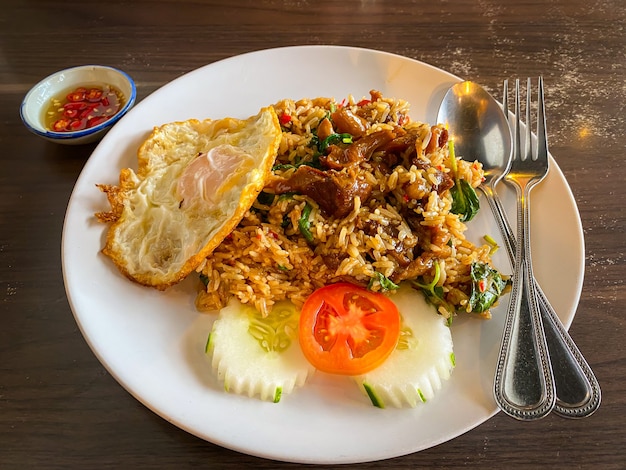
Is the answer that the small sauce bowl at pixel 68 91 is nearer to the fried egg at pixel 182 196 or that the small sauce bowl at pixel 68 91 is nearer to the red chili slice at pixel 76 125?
the red chili slice at pixel 76 125

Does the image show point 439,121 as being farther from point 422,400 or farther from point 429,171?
point 422,400

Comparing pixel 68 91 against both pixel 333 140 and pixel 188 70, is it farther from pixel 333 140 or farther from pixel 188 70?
pixel 333 140

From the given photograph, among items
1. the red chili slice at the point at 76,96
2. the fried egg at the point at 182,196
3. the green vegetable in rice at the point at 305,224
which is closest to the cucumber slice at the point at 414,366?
the green vegetable in rice at the point at 305,224

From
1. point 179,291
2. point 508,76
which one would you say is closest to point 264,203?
point 179,291

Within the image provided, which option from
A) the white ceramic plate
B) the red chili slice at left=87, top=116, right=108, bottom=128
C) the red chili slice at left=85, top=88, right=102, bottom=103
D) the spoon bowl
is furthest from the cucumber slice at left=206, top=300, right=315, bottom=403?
the red chili slice at left=85, top=88, right=102, bottom=103

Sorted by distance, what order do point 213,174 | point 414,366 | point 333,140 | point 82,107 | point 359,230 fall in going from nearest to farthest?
point 414,366 → point 359,230 → point 213,174 → point 333,140 → point 82,107

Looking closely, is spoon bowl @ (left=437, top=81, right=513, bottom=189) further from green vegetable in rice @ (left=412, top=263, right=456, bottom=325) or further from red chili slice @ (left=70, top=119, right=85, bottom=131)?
red chili slice @ (left=70, top=119, right=85, bottom=131)

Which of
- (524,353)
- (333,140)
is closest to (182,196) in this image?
(333,140)
